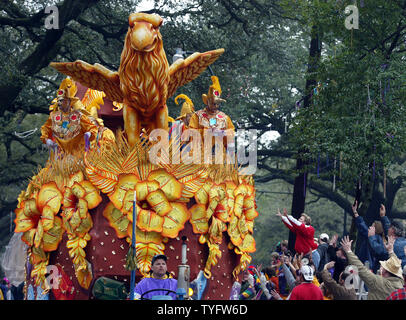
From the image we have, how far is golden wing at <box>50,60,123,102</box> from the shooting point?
405 inches

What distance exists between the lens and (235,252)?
10.5 metres

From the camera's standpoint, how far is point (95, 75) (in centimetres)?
1041

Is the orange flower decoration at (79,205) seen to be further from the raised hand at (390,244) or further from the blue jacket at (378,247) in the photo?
the raised hand at (390,244)

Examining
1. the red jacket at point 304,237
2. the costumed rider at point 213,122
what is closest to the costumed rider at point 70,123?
the costumed rider at point 213,122

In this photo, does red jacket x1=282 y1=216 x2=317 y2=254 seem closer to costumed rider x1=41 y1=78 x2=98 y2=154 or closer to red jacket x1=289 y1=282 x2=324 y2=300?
red jacket x1=289 y1=282 x2=324 y2=300

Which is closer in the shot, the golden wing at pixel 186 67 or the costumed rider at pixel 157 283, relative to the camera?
the costumed rider at pixel 157 283

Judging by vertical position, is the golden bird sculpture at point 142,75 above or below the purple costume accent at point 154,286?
above

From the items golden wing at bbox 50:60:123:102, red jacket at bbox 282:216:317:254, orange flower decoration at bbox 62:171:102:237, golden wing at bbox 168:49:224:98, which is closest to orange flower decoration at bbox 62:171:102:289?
orange flower decoration at bbox 62:171:102:237

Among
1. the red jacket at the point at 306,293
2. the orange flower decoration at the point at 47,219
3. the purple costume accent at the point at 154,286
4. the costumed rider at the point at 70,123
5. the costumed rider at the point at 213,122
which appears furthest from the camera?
the costumed rider at the point at 70,123

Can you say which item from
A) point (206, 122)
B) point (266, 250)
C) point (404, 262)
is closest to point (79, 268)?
point (206, 122)

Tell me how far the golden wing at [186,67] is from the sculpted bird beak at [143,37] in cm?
98

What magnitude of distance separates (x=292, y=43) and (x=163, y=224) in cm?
1743

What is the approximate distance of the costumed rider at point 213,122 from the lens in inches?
438

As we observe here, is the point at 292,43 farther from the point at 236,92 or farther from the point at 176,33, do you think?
the point at 176,33
